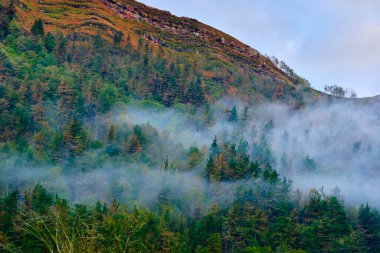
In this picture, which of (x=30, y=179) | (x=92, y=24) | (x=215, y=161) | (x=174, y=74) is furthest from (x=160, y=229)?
(x=92, y=24)

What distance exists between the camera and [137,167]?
93188mm

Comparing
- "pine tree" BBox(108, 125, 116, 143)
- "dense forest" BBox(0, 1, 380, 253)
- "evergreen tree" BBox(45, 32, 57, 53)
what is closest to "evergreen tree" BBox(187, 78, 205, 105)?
"dense forest" BBox(0, 1, 380, 253)

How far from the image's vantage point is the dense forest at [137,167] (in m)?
70.1

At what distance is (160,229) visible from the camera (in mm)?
67125

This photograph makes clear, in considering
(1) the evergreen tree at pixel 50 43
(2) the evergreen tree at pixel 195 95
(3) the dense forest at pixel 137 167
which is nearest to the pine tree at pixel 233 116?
(3) the dense forest at pixel 137 167

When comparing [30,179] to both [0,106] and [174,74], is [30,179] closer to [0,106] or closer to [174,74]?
[0,106]

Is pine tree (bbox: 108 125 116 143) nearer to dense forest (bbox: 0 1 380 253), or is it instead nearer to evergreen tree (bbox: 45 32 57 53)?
dense forest (bbox: 0 1 380 253)

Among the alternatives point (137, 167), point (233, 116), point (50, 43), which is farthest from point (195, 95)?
point (137, 167)

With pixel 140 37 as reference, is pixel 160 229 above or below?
below

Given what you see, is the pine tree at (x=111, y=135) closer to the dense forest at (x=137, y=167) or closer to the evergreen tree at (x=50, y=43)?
the dense forest at (x=137, y=167)

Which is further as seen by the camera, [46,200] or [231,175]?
[231,175]

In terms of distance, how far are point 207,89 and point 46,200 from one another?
344 feet

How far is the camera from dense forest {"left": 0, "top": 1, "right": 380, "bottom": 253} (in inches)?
2761

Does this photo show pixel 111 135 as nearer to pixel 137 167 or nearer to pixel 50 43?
pixel 137 167
